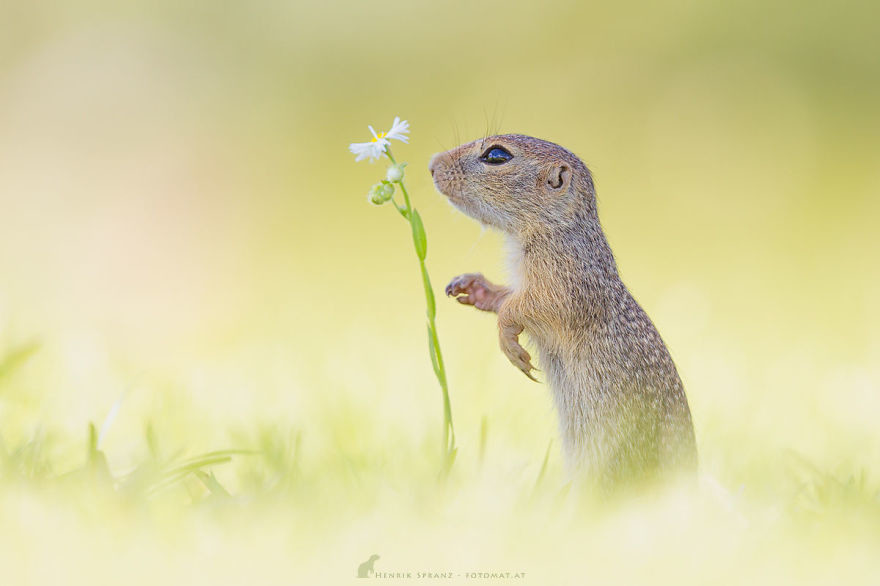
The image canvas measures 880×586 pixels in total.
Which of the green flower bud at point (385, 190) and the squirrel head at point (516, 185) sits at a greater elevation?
the squirrel head at point (516, 185)

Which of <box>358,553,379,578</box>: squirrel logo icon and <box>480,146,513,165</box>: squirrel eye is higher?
<box>480,146,513,165</box>: squirrel eye

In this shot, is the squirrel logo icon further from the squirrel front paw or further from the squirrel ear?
the squirrel ear

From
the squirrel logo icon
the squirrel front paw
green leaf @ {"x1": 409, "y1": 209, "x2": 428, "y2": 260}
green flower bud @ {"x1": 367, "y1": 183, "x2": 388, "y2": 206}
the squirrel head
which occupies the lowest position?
the squirrel logo icon

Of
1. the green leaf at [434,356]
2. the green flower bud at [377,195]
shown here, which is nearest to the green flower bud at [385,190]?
the green flower bud at [377,195]

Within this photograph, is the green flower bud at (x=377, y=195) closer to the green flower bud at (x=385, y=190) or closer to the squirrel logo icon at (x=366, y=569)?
the green flower bud at (x=385, y=190)

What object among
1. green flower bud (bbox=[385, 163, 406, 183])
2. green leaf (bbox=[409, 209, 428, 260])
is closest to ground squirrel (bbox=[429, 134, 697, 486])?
green leaf (bbox=[409, 209, 428, 260])

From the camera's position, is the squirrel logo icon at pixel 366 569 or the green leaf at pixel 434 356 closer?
the squirrel logo icon at pixel 366 569

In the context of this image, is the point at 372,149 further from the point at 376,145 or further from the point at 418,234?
the point at 418,234

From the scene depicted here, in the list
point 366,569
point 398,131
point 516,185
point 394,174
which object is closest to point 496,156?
point 516,185
